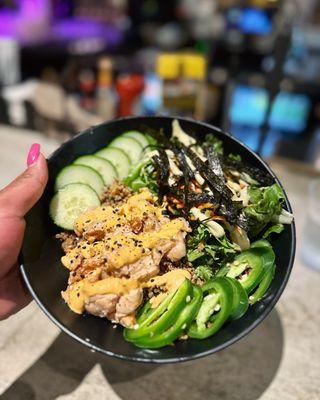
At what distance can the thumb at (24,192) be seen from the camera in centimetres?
141

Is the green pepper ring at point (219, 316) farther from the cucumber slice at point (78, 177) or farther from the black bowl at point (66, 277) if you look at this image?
the cucumber slice at point (78, 177)

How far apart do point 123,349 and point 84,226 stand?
44 cm

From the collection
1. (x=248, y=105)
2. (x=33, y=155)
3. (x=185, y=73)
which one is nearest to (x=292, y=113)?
(x=248, y=105)

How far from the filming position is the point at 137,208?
146 centimetres

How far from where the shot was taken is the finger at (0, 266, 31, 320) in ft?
5.24

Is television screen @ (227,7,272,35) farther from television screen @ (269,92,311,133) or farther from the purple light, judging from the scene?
the purple light

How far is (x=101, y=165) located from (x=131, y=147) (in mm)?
156

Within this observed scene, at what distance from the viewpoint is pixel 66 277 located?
145cm

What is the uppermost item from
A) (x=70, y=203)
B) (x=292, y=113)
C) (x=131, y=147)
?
(x=131, y=147)

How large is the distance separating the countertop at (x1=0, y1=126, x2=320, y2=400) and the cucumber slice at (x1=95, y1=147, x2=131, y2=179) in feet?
2.59

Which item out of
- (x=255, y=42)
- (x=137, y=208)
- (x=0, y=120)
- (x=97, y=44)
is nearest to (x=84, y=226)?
(x=137, y=208)

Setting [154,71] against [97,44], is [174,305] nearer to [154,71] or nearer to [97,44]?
[154,71]

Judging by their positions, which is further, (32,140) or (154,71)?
(154,71)

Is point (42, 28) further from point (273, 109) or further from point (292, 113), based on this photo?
point (292, 113)
